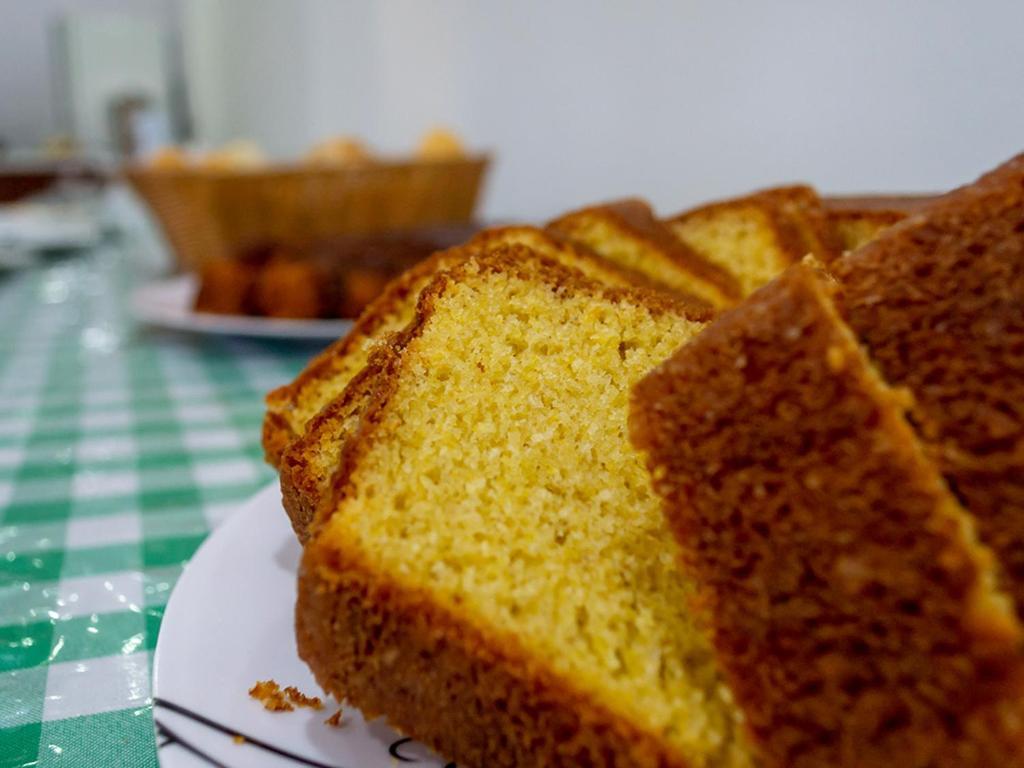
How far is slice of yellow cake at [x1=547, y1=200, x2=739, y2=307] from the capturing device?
5.80 ft

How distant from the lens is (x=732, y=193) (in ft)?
11.9

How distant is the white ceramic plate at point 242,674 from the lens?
966 millimetres

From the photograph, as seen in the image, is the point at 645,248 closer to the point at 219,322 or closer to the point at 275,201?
the point at 219,322

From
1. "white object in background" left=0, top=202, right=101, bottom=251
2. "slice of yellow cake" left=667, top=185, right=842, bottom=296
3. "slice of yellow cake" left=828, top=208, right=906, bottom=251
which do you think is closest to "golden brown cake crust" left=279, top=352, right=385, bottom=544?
"slice of yellow cake" left=667, top=185, right=842, bottom=296

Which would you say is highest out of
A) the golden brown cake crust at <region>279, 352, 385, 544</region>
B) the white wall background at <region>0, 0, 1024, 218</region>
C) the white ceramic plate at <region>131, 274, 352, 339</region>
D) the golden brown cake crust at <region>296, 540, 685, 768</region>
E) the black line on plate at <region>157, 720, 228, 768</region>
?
the white wall background at <region>0, 0, 1024, 218</region>

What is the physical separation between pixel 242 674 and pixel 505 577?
0.38 meters

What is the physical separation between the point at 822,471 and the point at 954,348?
0.65 ft

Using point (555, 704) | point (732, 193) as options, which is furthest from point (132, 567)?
point (732, 193)

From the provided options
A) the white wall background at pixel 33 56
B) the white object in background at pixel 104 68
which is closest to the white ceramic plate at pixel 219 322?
the white object in background at pixel 104 68

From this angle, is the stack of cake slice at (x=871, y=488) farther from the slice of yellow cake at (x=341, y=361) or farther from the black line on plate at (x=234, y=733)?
the slice of yellow cake at (x=341, y=361)

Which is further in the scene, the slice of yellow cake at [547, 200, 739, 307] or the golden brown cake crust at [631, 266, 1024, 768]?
the slice of yellow cake at [547, 200, 739, 307]

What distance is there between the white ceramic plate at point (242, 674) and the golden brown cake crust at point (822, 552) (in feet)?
1.34

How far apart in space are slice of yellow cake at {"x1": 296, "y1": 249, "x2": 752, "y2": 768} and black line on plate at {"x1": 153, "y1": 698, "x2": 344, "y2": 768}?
8 centimetres

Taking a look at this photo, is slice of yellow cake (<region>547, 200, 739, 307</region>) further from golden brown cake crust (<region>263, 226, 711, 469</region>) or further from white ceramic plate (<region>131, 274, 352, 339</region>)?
white ceramic plate (<region>131, 274, 352, 339</region>)
